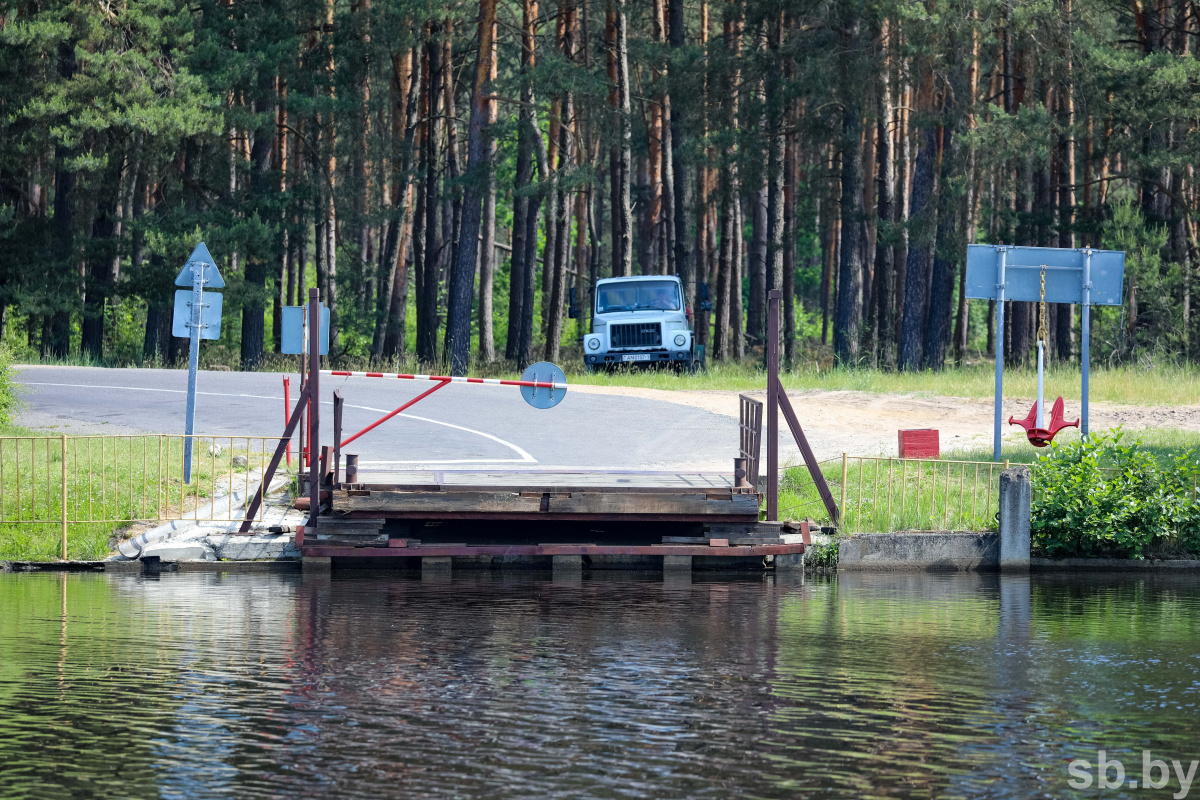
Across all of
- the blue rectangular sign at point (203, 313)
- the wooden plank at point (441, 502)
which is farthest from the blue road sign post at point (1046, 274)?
the blue rectangular sign at point (203, 313)

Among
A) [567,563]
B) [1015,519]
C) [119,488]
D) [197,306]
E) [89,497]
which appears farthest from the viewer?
[197,306]

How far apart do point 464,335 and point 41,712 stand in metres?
30.2

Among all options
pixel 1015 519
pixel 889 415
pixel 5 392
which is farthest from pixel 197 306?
pixel 889 415

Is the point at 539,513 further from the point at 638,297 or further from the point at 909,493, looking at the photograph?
the point at 638,297

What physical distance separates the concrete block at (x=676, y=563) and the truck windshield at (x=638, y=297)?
65.2ft

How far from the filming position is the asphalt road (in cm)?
2202

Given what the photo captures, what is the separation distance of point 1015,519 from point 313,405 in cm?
811

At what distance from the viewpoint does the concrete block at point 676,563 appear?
16.6 metres

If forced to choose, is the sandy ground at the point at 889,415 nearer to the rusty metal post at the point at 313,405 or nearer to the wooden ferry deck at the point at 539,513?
the wooden ferry deck at the point at 539,513

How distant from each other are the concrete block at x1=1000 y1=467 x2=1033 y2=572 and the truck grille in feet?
62.9

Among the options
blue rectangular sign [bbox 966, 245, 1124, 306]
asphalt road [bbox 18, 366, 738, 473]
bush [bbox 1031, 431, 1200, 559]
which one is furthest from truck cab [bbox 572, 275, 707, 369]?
bush [bbox 1031, 431, 1200, 559]

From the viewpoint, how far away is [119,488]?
1866 centimetres

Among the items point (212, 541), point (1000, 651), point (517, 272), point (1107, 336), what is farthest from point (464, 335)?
point (1000, 651)

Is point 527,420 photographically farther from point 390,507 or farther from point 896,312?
point 896,312
